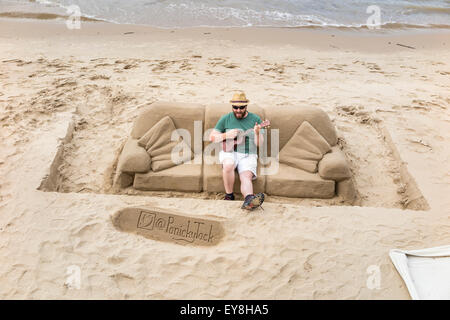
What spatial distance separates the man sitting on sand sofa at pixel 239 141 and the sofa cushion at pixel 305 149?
457 millimetres

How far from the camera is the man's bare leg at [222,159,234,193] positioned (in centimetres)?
427

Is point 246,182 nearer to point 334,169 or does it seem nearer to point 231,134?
point 231,134

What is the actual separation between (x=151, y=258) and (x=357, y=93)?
481 cm

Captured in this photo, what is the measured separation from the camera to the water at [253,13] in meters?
11.1

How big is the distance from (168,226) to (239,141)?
1.28 meters

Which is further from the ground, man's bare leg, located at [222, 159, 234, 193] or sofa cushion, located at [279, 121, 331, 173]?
sofa cushion, located at [279, 121, 331, 173]

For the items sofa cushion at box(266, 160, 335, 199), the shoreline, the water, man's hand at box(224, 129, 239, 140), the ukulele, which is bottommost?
sofa cushion at box(266, 160, 335, 199)

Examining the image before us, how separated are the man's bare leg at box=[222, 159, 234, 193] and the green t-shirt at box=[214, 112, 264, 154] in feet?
0.90

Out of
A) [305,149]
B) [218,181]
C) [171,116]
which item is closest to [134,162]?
[171,116]

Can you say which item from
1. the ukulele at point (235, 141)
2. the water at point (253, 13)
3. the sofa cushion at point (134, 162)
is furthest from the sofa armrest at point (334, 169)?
the water at point (253, 13)

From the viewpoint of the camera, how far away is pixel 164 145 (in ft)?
15.4

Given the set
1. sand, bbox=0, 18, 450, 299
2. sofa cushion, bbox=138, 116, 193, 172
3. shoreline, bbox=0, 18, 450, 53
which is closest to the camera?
sand, bbox=0, 18, 450, 299

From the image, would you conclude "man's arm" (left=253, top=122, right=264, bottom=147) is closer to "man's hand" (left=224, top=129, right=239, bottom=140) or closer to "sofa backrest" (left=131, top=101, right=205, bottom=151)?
"man's hand" (left=224, top=129, right=239, bottom=140)

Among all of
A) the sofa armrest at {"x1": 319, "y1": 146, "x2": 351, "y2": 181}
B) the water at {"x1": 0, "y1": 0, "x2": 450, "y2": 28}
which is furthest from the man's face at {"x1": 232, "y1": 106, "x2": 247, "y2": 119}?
the water at {"x1": 0, "y1": 0, "x2": 450, "y2": 28}
